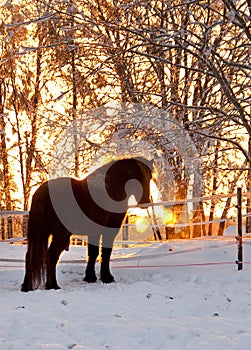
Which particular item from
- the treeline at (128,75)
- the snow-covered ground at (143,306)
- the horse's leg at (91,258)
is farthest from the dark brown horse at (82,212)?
the treeline at (128,75)

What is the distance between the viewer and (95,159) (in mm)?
13266

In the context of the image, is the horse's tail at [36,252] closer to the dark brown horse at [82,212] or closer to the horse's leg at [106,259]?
the dark brown horse at [82,212]

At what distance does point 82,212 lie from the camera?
269 inches

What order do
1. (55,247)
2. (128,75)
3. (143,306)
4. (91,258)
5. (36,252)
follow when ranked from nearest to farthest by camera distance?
(143,306), (36,252), (55,247), (91,258), (128,75)

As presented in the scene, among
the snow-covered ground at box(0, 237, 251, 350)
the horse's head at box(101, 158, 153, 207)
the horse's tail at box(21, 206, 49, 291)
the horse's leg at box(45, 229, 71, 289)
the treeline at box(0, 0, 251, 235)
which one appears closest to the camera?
the snow-covered ground at box(0, 237, 251, 350)

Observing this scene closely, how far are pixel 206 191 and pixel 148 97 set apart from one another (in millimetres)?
4357

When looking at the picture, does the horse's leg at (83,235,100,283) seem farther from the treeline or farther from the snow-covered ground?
the treeline

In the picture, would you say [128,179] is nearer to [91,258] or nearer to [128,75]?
[91,258]

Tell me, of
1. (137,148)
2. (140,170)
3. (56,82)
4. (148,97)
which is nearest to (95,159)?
(137,148)

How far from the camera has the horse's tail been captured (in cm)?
647

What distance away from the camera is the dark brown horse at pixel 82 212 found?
21.5 ft

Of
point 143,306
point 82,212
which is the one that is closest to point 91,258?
point 82,212

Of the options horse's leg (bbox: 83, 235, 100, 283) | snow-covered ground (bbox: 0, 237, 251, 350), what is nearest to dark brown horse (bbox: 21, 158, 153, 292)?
horse's leg (bbox: 83, 235, 100, 283)

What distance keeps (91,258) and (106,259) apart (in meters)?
0.23
